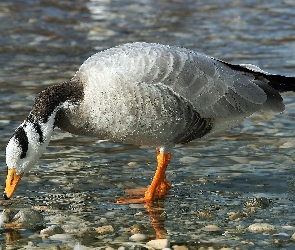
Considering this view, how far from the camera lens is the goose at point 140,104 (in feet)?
24.1

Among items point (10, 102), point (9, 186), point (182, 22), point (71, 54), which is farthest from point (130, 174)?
point (182, 22)

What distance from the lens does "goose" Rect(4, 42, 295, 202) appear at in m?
7.33

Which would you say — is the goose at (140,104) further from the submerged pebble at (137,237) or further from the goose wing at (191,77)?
the submerged pebble at (137,237)

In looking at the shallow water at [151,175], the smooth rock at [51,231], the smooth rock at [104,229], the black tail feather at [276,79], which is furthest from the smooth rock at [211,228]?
the black tail feather at [276,79]

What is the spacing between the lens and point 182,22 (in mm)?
18625

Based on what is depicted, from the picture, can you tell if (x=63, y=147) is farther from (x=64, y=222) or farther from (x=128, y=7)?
(x=128, y=7)

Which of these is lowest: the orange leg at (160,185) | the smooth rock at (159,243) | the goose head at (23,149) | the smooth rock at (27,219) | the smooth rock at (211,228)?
the smooth rock at (159,243)

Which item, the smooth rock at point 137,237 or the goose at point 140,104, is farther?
the goose at point 140,104

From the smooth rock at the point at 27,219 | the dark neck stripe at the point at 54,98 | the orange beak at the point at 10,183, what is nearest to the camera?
the smooth rock at the point at 27,219

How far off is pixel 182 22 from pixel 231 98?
35.2ft

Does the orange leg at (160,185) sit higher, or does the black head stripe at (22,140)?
the black head stripe at (22,140)

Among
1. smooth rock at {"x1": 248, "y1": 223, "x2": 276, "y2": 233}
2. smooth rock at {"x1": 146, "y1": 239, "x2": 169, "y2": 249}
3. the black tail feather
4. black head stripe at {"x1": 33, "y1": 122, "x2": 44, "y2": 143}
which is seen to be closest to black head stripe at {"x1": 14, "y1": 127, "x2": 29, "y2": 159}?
black head stripe at {"x1": 33, "y1": 122, "x2": 44, "y2": 143}

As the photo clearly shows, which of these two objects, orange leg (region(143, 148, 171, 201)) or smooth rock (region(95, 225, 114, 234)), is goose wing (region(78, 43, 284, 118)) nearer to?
orange leg (region(143, 148, 171, 201))

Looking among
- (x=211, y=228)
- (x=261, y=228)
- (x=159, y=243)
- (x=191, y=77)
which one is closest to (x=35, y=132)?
(x=191, y=77)
